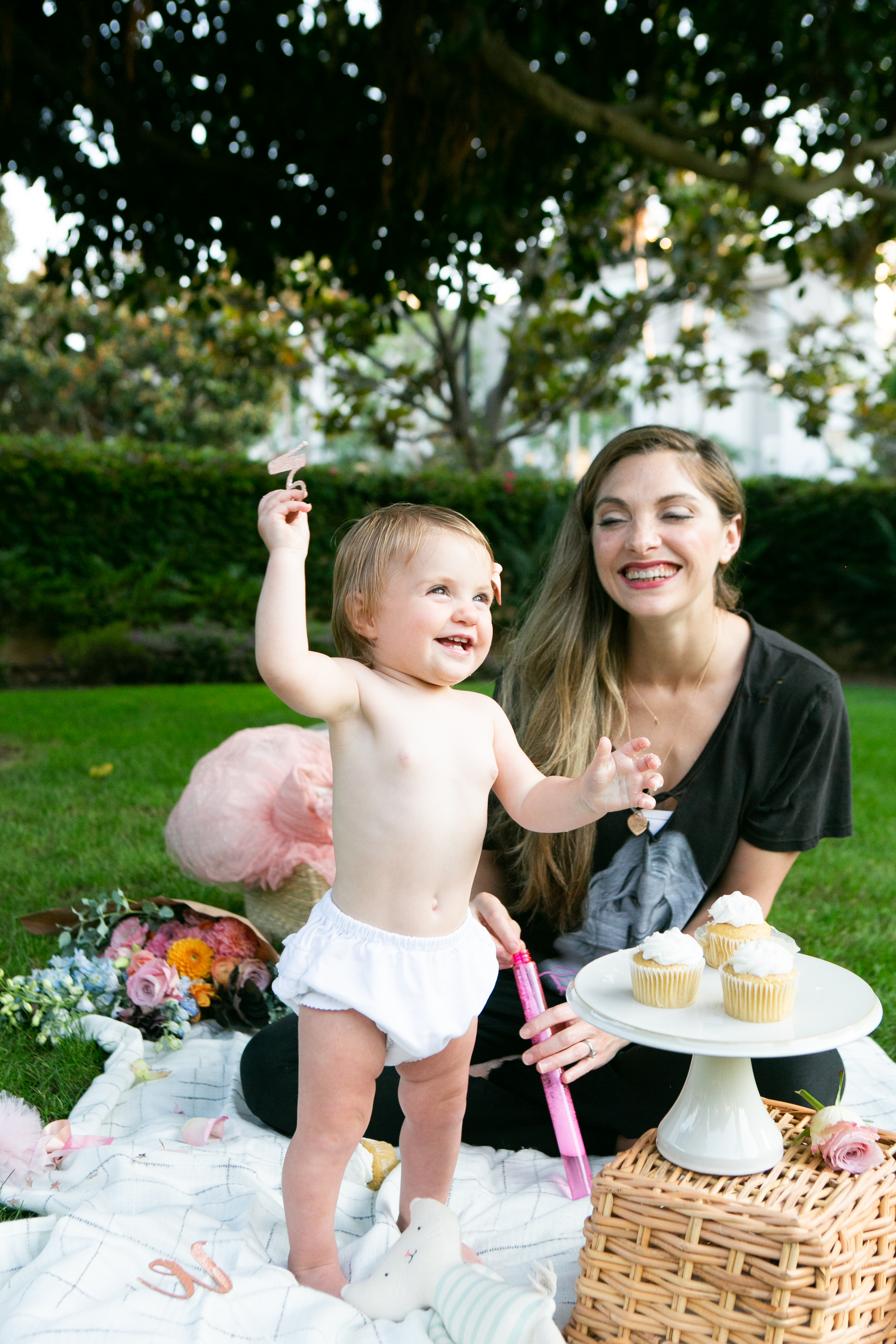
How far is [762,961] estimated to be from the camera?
1.49 metres

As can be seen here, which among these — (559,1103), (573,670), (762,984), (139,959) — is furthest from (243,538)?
(762,984)

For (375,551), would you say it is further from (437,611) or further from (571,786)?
(571,786)

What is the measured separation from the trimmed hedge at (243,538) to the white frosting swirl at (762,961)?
6.52 metres

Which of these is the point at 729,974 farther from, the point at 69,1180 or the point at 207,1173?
the point at 69,1180

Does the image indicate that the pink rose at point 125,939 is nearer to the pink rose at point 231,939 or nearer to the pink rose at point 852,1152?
the pink rose at point 231,939

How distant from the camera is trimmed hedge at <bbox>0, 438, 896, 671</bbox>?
341 inches

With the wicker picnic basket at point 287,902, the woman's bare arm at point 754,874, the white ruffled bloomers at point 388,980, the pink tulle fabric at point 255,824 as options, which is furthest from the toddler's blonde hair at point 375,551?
the wicker picnic basket at point 287,902

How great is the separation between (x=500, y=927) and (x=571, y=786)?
22.5 inches

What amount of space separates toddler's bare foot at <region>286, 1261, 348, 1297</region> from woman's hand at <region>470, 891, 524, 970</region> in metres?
0.63

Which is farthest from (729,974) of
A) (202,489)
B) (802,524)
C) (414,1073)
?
(802,524)

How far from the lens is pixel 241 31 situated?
5.12 meters

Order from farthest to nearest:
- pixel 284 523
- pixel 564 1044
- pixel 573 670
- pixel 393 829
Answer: pixel 573 670, pixel 564 1044, pixel 393 829, pixel 284 523

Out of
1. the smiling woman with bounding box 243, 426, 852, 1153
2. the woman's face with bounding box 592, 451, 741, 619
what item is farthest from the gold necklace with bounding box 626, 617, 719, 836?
the woman's face with bounding box 592, 451, 741, 619

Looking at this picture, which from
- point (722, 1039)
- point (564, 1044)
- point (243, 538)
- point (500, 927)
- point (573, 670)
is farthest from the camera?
point (243, 538)
